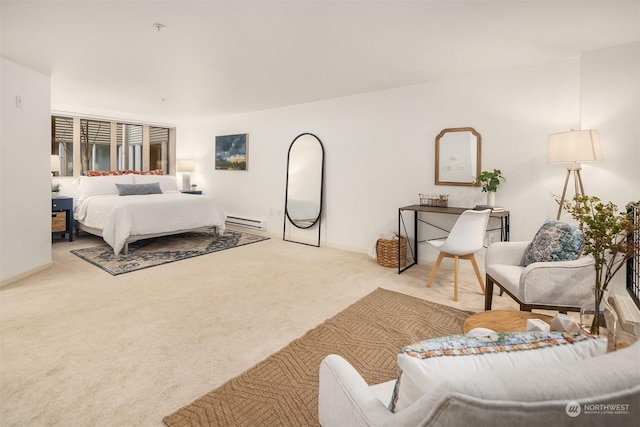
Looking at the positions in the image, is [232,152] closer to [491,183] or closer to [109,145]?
[109,145]

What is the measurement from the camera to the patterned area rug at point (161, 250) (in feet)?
13.9

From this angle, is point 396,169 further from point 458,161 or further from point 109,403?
point 109,403

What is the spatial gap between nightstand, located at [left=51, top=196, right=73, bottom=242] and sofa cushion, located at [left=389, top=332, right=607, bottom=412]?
614cm

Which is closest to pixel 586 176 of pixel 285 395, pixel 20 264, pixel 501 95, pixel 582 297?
pixel 501 95

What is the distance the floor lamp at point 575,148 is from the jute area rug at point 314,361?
1552 millimetres

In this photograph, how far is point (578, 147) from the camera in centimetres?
297

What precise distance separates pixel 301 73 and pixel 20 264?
3706mm

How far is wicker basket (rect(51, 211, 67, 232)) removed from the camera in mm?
5238

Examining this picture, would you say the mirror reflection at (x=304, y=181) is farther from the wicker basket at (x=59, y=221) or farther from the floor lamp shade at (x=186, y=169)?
the wicker basket at (x=59, y=221)

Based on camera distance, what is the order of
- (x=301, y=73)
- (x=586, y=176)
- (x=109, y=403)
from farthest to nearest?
(x=301, y=73)
(x=586, y=176)
(x=109, y=403)

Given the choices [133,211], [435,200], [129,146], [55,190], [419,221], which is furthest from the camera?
[129,146]

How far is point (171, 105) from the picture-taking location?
5812mm

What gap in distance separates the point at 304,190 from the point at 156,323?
3.40 m

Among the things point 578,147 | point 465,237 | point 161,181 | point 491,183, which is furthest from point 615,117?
point 161,181
